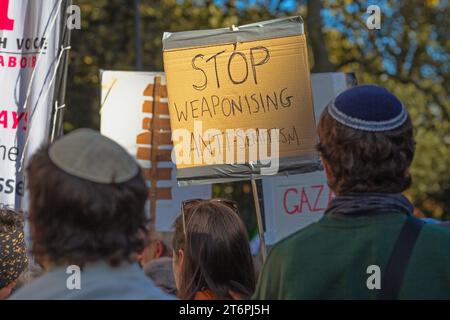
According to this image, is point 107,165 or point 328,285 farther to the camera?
point 328,285

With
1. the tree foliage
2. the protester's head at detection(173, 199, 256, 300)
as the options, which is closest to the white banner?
the protester's head at detection(173, 199, 256, 300)

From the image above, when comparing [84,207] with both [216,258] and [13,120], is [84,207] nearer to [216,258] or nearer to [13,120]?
Result: [216,258]

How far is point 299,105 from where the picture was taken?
462 cm

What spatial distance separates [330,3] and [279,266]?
14.7m

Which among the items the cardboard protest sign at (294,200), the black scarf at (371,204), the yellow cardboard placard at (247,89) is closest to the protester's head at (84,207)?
the black scarf at (371,204)

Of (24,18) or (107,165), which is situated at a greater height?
(24,18)

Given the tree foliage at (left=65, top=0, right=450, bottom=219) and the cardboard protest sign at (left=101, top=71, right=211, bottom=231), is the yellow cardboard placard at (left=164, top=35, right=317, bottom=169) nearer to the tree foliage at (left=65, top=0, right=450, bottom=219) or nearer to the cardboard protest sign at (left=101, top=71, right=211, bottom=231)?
the cardboard protest sign at (left=101, top=71, right=211, bottom=231)

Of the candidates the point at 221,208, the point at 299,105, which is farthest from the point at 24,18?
the point at 221,208

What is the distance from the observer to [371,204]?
2.40 m

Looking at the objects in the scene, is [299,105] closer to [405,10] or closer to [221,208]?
[221,208]

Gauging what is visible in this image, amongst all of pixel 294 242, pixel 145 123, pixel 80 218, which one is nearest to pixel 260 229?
pixel 145 123

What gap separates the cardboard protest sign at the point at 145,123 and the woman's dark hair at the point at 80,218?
13.2 ft

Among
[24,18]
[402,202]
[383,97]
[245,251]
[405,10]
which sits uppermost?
[405,10]
